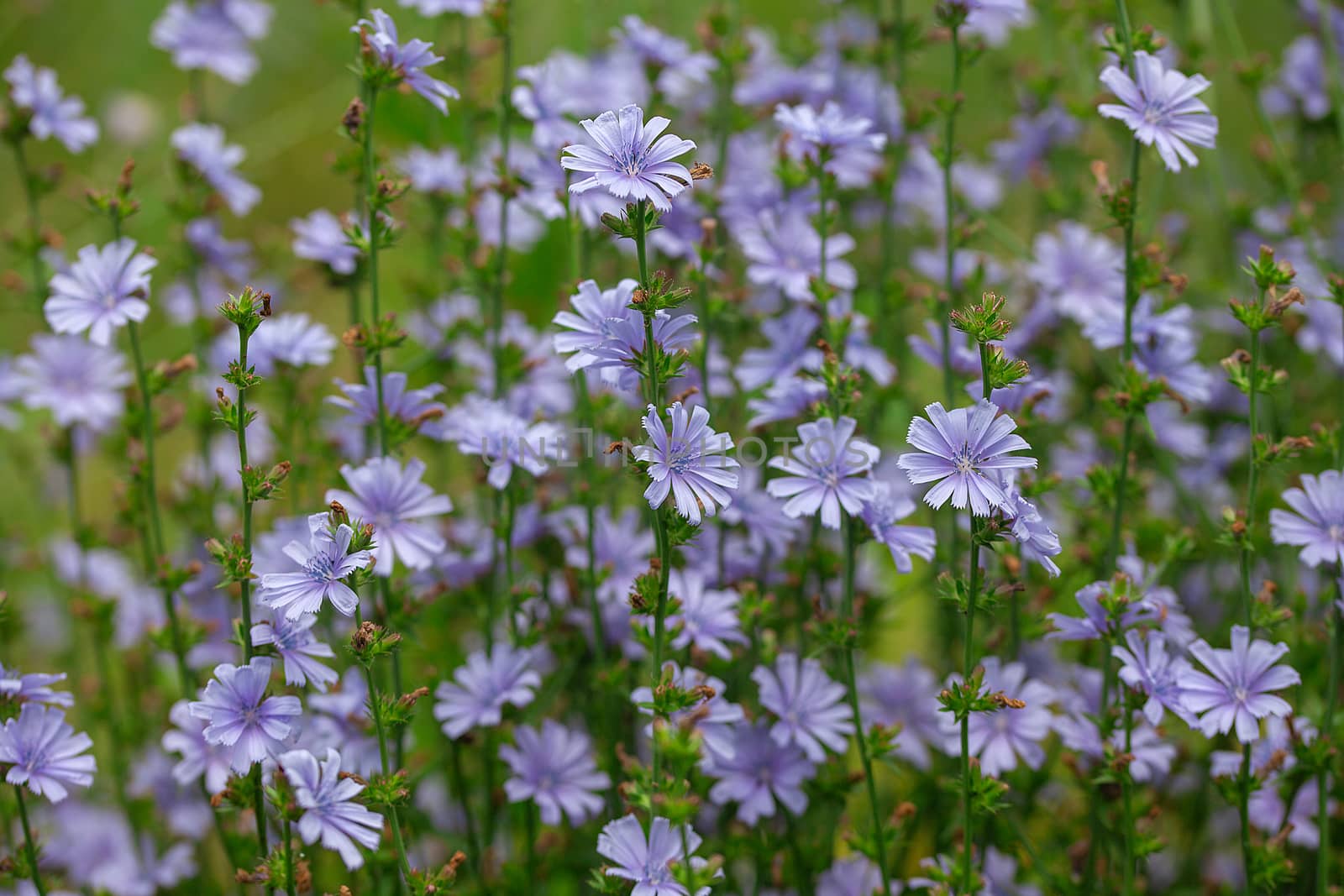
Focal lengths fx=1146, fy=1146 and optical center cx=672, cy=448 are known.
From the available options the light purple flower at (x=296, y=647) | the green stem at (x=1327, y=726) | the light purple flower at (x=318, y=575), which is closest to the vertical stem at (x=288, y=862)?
the light purple flower at (x=296, y=647)

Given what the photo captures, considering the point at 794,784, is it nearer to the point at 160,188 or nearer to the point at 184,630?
the point at 184,630

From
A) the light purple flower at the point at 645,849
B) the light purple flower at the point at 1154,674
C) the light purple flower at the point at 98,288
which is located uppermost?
the light purple flower at the point at 98,288

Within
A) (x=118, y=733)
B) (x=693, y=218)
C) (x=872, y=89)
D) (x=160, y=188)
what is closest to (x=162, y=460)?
(x=160, y=188)

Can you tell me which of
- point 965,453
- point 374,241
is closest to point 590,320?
point 374,241

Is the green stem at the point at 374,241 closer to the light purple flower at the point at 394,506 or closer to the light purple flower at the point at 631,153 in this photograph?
the light purple flower at the point at 394,506

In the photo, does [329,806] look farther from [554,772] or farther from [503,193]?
[503,193]

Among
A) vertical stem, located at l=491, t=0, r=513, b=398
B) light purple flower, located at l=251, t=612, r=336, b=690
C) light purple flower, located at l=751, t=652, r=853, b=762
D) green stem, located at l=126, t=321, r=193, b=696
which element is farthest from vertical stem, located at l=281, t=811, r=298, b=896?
vertical stem, located at l=491, t=0, r=513, b=398
